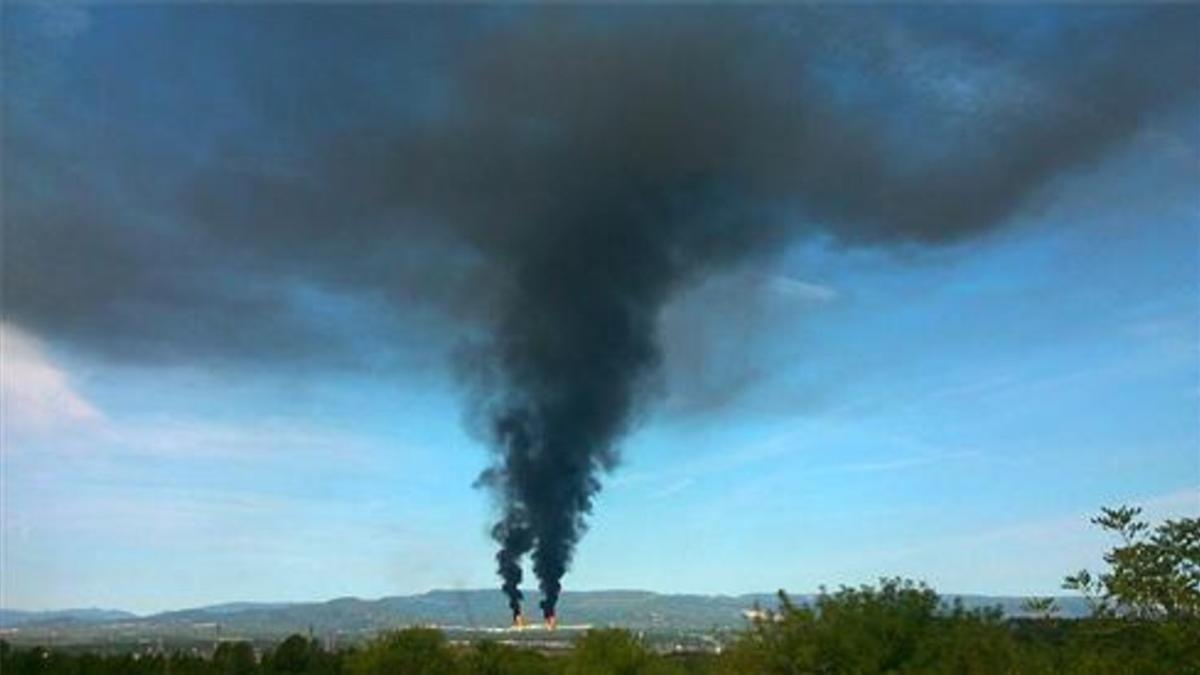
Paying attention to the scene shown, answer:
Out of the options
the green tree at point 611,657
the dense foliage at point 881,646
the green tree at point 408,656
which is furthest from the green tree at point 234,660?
the green tree at point 611,657

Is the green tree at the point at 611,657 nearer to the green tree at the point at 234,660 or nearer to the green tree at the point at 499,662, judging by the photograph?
the green tree at the point at 499,662

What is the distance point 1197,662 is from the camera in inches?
931

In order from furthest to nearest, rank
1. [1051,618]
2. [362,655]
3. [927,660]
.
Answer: [362,655]
[927,660]
[1051,618]

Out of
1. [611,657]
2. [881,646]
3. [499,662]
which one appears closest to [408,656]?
[499,662]

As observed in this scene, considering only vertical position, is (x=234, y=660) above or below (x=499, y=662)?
above

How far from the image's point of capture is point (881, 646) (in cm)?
5788

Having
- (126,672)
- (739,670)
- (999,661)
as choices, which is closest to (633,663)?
(739,670)

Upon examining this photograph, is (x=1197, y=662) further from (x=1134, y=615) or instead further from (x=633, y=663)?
(x=633, y=663)

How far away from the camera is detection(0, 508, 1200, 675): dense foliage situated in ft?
74.5

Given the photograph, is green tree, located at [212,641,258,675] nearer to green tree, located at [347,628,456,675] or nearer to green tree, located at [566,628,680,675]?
green tree, located at [347,628,456,675]

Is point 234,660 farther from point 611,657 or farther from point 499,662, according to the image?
point 611,657

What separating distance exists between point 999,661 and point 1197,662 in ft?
98.5

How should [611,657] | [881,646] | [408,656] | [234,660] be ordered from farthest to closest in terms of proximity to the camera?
1. [234,660]
2. [408,656]
3. [611,657]
4. [881,646]

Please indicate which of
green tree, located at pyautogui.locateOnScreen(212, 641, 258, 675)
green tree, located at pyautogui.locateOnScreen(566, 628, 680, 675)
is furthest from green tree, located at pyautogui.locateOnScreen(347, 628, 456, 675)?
green tree, located at pyautogui.locateOnScreen(212, 641, 258, 675)
